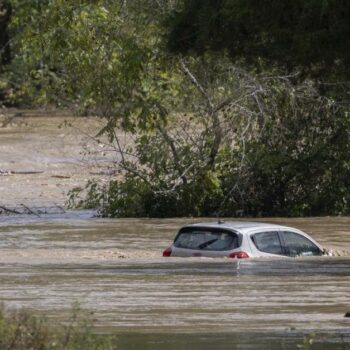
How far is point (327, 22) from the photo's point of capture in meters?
17.4

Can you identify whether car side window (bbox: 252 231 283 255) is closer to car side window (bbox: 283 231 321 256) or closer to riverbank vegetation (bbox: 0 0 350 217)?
car side window (bbox: 283 231 321 256)

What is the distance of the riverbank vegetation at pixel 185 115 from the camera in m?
31.4

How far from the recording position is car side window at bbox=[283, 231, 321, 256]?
23359 millimetres

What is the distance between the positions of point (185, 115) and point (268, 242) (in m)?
10.4

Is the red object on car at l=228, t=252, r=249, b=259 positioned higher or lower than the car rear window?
lower

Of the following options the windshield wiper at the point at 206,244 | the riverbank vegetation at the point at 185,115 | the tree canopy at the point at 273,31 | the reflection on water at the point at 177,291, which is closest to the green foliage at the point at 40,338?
the reflection on water at the point at 177,291

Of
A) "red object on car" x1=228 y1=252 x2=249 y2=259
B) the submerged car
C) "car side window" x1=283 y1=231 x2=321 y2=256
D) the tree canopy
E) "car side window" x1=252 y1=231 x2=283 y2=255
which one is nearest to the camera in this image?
the tree canopy

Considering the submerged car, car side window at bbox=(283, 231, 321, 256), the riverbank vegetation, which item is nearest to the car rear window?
the submerged car

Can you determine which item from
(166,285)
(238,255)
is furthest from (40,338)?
Result: (238,255)

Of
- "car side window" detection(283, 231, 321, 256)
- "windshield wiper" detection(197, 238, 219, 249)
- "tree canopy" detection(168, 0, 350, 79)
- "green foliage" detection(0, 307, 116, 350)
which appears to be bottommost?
"car side window" detection(283, 231, 321, 256)

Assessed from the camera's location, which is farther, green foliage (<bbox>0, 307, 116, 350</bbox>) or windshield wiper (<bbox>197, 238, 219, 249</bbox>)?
windshield wiper (<bbox>197, 238, 219, 249</bbox>)

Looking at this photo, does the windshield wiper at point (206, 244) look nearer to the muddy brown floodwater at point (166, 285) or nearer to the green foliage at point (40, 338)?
the muddy brown floodwater at point (166, 285)

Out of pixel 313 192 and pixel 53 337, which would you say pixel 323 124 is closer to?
pixel 313 192

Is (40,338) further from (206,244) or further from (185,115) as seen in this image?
(185,115)
